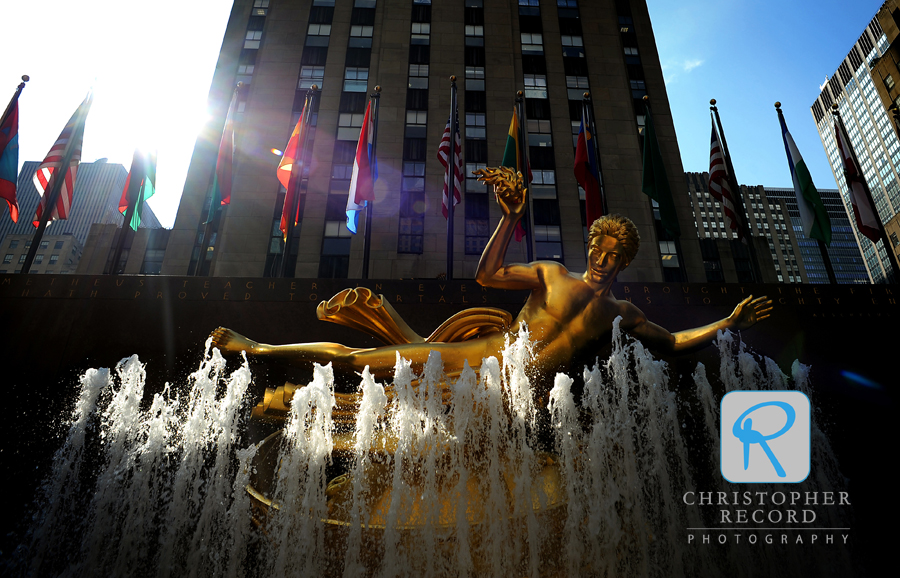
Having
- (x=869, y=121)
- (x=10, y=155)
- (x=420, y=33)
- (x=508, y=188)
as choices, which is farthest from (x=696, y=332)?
(x=869, y=121)

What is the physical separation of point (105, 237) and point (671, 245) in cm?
3494

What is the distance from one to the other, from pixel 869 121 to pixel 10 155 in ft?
331

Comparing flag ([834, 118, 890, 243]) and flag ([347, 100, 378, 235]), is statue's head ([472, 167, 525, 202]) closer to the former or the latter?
flag ([347, 100, 378, 235])

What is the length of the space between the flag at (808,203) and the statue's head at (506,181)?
363 inches

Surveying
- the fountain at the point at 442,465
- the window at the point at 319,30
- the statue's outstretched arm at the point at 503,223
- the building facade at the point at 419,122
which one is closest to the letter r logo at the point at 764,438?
the fountain at the point at 442,465

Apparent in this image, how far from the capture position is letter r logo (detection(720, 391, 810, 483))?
568cm

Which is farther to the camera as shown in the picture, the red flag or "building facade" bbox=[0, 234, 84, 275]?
"building facade" bbox=[0, 234, 84, 275]

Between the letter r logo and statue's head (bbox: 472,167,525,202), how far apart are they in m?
4.21

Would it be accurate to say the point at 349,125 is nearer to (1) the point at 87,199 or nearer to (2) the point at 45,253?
(2) the point at 45,253

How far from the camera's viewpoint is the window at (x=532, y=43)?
84.9 ft

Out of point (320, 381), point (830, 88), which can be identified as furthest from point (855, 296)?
point (830, 88)

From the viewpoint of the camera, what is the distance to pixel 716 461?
20.5 ft

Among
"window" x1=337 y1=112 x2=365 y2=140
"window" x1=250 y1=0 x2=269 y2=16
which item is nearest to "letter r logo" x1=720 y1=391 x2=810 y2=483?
"window" x1=337 y1=112 x2=365 y2=140

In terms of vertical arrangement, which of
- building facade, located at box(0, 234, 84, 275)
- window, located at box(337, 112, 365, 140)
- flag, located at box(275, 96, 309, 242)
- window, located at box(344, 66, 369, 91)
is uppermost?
building facade, located at box(0, 234, 84, 275)
